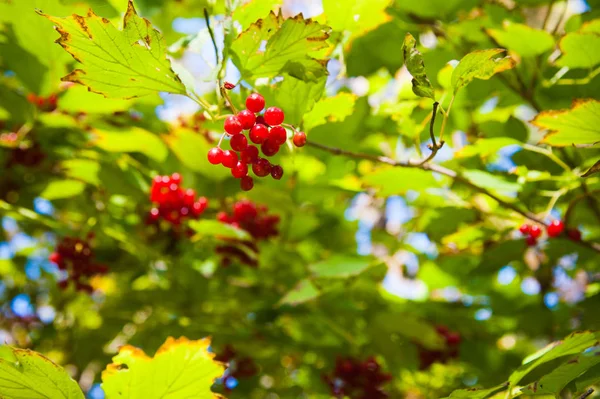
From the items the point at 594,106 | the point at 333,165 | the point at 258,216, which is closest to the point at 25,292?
the point at 258,216

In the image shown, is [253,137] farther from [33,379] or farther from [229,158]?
[33,379]

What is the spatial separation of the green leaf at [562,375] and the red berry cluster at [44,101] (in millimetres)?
1745

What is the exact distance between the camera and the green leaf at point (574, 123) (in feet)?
3.78

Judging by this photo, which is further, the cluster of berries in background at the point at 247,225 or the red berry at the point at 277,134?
the cluster of berries in background at the point at 247,225

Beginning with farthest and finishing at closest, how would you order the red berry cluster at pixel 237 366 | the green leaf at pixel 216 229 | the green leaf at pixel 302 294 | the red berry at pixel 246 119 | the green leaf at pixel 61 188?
the red berry cluster at pixel 237 366 → the green leaf at pixel 61 188 → the green leaf at pixel 216 229 → the green leaf at pixel 302 294 → the red berry at pixel 246 119

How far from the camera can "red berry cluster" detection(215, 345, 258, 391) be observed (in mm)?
2281

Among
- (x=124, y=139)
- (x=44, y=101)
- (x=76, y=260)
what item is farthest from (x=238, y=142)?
(x=76, y=260)

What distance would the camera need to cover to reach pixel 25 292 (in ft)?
10.9

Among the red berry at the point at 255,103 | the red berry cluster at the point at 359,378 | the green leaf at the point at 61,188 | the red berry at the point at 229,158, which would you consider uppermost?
the red berry at the point at 255,103

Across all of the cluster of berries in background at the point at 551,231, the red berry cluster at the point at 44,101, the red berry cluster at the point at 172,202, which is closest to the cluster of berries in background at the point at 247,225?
the red berry cluster at the point at 172,202

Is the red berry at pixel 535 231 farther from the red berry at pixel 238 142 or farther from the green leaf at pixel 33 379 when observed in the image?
the green leaf at pixel 33 379

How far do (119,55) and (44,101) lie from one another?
1013 mm

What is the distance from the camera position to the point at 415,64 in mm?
1005

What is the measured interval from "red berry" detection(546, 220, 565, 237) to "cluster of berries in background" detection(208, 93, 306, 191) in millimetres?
911
